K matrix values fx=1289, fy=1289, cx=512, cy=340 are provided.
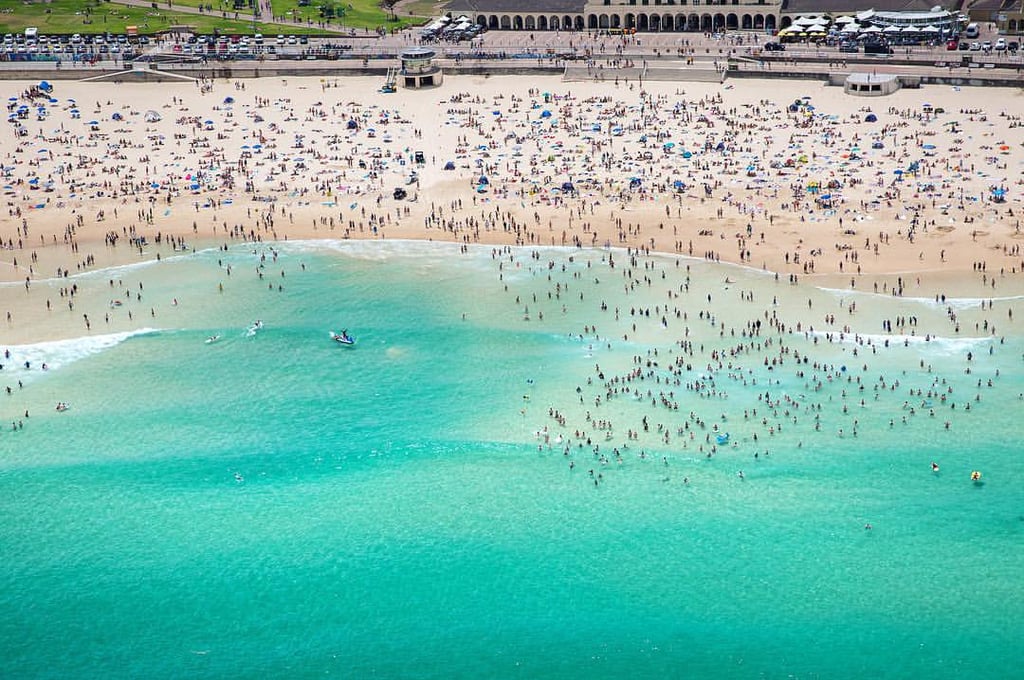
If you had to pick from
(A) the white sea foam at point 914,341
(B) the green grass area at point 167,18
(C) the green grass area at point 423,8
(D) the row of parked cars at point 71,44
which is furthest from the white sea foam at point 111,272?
(C) the green grass area at point 423,8

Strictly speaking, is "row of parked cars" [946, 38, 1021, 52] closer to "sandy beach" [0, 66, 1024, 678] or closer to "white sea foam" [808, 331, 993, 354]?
"sandy beach" [0, 66, 1024, 678]

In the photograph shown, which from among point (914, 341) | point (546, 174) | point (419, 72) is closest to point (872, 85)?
point (546, 174)

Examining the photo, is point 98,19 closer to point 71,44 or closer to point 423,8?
point 71,44

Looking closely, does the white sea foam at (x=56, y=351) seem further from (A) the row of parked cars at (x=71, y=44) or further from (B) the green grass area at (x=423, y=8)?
(B) the green grass area at (x=423, y=8)

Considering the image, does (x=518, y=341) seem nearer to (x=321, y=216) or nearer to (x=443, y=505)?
(x=443, y=505)

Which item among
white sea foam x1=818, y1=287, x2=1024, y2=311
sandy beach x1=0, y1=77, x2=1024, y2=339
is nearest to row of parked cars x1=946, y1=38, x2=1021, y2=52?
sandy beach x1=0, y1=77, x2=1024, y2=339

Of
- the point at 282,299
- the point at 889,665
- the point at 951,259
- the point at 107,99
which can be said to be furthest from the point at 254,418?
the point at 107,99

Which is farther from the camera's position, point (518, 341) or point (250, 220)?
point (250, 220)
